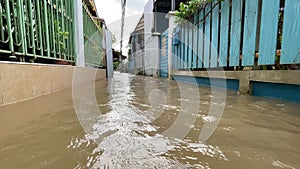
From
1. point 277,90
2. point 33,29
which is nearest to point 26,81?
point 33,29

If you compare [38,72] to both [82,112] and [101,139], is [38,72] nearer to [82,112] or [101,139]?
[82,112]

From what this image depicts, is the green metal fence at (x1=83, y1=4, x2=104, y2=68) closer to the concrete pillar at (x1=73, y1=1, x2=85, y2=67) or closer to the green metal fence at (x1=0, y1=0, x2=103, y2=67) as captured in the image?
the concrete pillar at (x1=73, y1=1, x2=85, y2=67)

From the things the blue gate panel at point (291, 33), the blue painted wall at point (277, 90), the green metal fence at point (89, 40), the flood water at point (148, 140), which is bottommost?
the flood water at point (148, 140)

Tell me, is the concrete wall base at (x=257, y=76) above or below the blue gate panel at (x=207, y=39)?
below

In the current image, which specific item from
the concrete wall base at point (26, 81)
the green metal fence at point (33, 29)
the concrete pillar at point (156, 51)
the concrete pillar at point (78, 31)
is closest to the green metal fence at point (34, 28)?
the green metal fence at point (33, 29)

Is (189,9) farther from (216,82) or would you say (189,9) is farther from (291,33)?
(291,33)

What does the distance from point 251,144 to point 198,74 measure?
3.56 meters

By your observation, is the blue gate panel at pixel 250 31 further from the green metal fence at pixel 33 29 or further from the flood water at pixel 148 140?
the green metal fence at pixel 33 29

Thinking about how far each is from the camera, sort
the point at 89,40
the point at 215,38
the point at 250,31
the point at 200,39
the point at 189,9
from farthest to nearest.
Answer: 1. the point at 89,40
2. the point at 189,9
3. the point at 200,39
4. the point at 215,38
5. the point at 250,31

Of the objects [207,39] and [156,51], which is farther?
[156,51]

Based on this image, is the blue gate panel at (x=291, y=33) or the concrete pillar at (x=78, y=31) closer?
the blue gate panel at (x=291, y=33)

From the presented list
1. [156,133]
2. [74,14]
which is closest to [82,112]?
[156,133]

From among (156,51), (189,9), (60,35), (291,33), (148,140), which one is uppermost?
(189,9)

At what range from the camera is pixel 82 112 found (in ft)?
4.86
